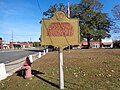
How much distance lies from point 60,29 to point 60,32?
11cm

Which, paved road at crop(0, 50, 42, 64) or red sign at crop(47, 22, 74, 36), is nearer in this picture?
red sign at crop(47, 22, 74, 36)

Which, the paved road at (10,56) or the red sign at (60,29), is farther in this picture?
the paved road at (10,56)

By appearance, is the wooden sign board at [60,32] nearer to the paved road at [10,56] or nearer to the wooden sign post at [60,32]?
the wooden sign post at [60,32]

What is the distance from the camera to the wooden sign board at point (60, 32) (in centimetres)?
783

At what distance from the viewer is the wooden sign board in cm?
783

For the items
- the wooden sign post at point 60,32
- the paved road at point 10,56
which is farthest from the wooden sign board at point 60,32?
the paved road at point 10,56

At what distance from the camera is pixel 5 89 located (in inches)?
314

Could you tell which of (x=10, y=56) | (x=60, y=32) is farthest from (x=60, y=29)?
(x=10, y=56)

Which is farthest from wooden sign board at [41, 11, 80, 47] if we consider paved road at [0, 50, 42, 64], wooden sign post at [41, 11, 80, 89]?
paved road at [0, 50, 42, 64]

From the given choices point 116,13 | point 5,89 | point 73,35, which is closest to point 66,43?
point 73,35

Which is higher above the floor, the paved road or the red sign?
the red sign

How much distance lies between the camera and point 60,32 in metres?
7.82

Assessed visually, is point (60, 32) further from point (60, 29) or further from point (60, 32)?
point (60, 29)

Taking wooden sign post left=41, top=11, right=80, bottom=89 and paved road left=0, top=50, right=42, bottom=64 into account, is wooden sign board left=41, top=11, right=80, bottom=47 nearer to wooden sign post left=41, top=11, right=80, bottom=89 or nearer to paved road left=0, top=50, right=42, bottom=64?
wooden sign post left=41, top=11, right=80, bottom=89
